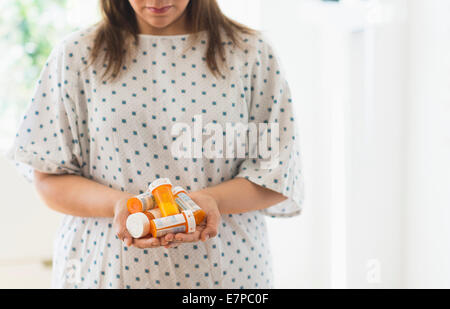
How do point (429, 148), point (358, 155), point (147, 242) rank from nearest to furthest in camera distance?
point (147, 242) → point (429, 148) → point (358, 155)

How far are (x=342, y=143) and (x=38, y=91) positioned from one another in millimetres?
773

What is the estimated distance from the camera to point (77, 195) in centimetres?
67

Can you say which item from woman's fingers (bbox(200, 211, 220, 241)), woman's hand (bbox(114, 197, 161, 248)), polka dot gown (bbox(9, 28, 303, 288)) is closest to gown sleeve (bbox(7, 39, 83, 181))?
polka dot gown (bbox(9, 28, 303, 288))

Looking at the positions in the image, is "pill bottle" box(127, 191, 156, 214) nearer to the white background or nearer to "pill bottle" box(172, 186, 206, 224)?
"pill bottle" box(172, 186, 206, 224)

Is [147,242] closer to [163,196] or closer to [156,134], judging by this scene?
[163,196]

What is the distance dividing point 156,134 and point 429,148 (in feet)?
1.84

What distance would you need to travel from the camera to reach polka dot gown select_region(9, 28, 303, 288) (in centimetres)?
67

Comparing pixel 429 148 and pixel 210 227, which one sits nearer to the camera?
pixel 210 227

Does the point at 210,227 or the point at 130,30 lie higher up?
the point at 130,30

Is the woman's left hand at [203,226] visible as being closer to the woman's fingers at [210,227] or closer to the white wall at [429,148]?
the woman's fingers at [210,227]

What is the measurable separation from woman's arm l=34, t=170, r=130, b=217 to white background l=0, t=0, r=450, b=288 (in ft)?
2.02

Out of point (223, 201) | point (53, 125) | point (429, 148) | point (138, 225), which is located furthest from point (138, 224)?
point (429, 148)

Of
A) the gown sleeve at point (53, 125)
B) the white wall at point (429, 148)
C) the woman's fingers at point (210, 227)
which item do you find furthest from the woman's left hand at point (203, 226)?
the white wall at point (429, 148)

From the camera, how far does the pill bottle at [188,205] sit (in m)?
0.57
